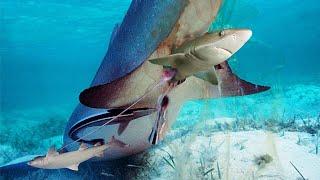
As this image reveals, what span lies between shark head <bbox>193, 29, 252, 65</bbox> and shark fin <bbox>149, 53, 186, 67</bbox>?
0.34ft

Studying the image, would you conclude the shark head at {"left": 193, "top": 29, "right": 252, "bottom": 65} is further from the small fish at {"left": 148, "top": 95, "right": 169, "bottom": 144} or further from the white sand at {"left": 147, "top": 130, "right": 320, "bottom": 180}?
the white sand at {"left": 147, "top": 130, "right": 320, "bottom": 180}

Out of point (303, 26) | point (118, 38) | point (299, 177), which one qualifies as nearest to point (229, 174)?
point (299, 177)

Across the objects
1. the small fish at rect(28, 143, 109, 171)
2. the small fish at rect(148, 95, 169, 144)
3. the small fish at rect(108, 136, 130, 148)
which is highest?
the small fish at rect(108, 136, 130, 148)

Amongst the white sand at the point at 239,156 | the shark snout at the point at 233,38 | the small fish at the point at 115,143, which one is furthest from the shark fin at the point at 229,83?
the white sand at the point at 239,156

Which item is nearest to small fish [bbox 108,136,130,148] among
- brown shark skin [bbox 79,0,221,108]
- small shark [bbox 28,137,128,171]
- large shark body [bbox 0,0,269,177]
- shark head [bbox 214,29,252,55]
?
small shark [bbox 28,137,128,171]

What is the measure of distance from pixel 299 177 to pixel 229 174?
0.72 metres

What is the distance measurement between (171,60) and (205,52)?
0.22 metres

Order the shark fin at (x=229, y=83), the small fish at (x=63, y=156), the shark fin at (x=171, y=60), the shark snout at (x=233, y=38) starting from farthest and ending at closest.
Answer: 1. the small fish at (x=63, y=156)
2. the shark fin at (x=229, y=83)
3. the shark fin at (x=171, y=60)
4. the shark snout at (x=233, y=38)

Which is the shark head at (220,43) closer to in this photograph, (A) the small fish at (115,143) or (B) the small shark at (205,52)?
(B) the small shark at (205,52)

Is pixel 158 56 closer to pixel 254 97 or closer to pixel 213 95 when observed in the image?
pixel 213 95

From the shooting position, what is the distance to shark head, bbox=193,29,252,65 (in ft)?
6.59

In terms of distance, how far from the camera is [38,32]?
140ft

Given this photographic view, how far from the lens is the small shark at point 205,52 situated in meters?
2.02

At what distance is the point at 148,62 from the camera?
240 cm
